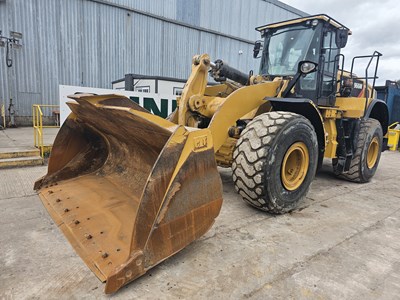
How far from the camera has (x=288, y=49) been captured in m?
4.48

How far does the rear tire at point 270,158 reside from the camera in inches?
120

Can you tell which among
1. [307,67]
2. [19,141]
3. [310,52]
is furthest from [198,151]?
[19,141]

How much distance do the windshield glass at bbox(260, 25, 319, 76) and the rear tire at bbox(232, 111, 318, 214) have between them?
136 centimetres

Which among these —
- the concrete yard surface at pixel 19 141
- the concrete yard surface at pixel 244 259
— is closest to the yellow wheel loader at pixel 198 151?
the concrete yard surface at pixel 244 259

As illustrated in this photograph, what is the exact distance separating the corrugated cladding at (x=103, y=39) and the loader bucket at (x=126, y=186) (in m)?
9.97

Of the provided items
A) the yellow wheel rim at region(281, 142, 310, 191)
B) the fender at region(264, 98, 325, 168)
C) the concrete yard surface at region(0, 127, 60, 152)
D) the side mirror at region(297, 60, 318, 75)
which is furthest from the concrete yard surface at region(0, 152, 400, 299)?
the concrete yard surface at region(0, 127, 60, 152)

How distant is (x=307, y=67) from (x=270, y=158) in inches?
59.5

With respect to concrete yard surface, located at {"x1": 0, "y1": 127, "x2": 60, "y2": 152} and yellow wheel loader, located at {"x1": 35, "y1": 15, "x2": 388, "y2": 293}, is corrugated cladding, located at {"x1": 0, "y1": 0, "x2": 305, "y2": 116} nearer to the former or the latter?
concrete yard surface, located at {"x1": 0, "y1": 127, "x2": 60, "y2": 152}

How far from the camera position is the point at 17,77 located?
1142 cm

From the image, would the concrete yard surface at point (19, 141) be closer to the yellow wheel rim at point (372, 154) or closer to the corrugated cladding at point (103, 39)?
the corrugated cladding at point (103, 39)

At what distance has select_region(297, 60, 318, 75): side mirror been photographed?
368 cm

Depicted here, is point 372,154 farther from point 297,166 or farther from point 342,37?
point 297,166

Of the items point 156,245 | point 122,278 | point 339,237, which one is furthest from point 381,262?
point 122,278

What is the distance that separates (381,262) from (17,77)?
13.3 metres
